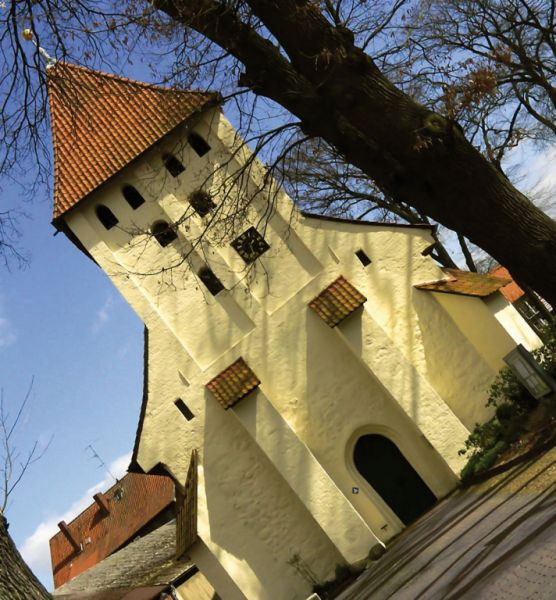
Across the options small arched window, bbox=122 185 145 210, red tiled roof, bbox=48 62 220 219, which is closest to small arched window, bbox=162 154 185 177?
red tiled roof, bbox=48 62 220 219

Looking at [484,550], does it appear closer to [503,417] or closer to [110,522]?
[503,417]

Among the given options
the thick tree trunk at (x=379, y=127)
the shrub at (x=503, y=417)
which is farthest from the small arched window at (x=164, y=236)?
the thick tree trunk at (x=379, y=127)

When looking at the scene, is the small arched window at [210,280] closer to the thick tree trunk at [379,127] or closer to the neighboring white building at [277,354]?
the neighboring white building at [277,354]

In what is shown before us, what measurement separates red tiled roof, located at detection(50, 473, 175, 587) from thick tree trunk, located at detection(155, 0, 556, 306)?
3098cm

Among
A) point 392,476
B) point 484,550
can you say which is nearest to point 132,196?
point 392,476

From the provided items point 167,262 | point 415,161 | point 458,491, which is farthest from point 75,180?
point 415,161

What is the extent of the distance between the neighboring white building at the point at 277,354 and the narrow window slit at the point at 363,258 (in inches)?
5.1

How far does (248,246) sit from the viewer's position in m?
17.8

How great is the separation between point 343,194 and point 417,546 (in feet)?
49.4

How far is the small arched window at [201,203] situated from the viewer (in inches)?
685

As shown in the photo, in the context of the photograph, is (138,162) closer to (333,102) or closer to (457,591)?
(333,102)

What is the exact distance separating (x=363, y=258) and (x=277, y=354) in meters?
3.17

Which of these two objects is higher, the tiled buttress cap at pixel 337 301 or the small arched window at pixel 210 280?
the small arched window at pixel 210 280

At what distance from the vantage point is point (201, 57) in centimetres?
893
